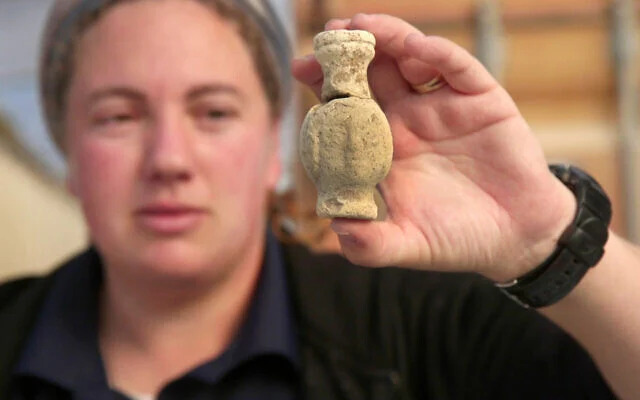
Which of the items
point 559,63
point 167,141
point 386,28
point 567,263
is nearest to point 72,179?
point 167,141

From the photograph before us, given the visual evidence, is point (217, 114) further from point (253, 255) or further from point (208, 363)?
point (208, 363)

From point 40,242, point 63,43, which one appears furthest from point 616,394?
point 40,242

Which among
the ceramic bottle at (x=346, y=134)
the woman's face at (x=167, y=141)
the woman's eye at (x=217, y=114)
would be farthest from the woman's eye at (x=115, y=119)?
the ceramic bottle at (x=346, y=134)

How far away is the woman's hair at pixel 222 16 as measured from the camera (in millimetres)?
1118

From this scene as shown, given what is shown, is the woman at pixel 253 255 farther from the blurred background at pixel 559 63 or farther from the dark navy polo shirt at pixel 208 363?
the blurred background at pixel 559 63

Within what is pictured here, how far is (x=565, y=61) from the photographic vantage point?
172cm

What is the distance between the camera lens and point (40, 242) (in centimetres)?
236

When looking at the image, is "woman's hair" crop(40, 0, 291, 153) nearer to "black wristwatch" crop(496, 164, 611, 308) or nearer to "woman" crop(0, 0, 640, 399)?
"woman" crop(0, 0, 640, 399)

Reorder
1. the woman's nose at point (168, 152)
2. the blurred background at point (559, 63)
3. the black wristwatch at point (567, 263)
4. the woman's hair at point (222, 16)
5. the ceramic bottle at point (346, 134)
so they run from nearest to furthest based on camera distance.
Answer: the ceramic bottle at point (346, 134) < the black wristwatch at point (567, 263) < the woman's nose at point (168, 152) < the woman's hair at point (222, 16) < the blurred background at point (559, 63)

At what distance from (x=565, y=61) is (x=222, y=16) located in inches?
40.9

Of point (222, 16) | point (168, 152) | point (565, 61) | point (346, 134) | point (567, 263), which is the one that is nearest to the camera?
point (346, 134)

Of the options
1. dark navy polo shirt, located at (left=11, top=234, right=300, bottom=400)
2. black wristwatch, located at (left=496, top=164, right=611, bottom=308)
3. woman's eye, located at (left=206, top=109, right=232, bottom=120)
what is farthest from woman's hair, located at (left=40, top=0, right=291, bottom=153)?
black wristwatch, located at (left=496, top=164, right=611, bottom=308)

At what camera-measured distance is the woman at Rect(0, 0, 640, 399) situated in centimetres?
78

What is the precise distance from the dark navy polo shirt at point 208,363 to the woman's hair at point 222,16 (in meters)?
0.38
